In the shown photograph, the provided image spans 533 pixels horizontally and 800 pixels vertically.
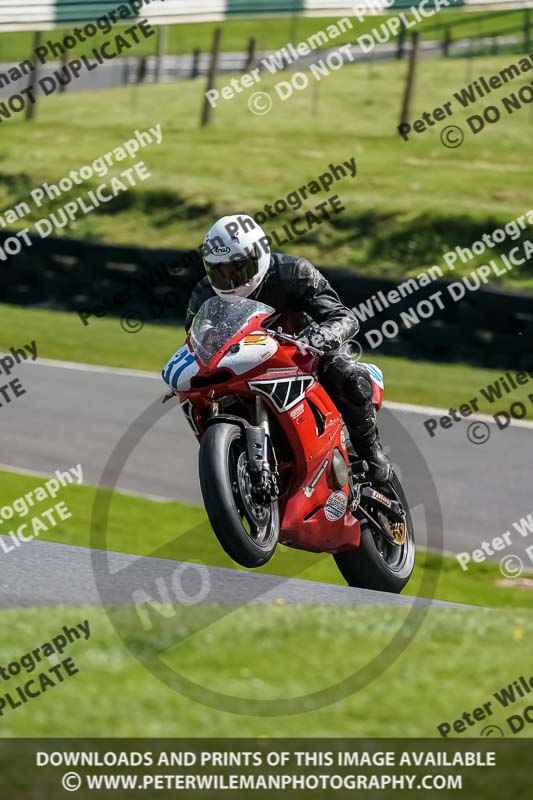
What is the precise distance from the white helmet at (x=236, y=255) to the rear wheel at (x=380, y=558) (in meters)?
1.49

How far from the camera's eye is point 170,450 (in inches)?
498

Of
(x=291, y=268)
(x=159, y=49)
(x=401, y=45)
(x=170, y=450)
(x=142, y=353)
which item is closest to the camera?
(x=291, y=268)

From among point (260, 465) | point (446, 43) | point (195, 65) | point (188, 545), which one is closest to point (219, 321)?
point (260, 465)

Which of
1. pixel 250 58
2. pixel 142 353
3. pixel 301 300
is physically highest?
pixel 250 58

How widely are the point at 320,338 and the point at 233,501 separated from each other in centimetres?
98

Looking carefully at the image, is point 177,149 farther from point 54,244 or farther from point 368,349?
point 368,349

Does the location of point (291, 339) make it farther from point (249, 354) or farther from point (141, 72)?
point (141, 72)

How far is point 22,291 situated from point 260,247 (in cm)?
1367

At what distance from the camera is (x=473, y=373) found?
52.1 ft

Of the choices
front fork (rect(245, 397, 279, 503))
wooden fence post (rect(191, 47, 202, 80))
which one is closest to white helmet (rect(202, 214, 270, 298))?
front fork (rect(245, 397, 279, 503))

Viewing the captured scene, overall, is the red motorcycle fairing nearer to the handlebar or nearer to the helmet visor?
the handlebar

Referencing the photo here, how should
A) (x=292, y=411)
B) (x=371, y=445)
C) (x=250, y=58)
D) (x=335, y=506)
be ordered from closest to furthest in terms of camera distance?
(x=292, y=411), (x=335, y=506), (x=371, y=445), (x=250, y=58)

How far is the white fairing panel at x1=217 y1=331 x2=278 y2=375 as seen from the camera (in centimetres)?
561
